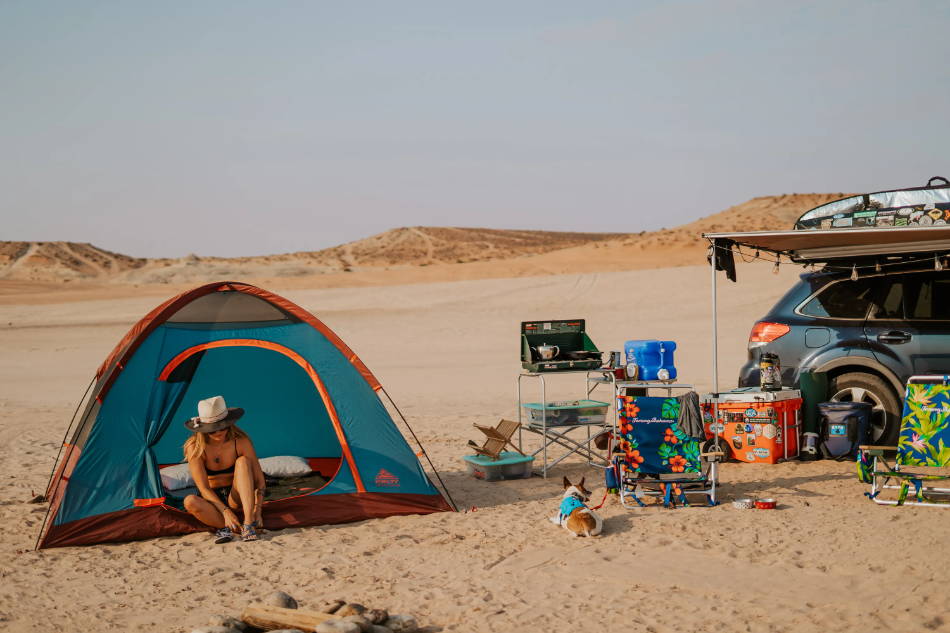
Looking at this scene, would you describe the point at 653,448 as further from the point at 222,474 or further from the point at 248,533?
the point at 222,474

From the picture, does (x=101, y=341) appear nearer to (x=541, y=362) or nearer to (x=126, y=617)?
(x=541, y=362)

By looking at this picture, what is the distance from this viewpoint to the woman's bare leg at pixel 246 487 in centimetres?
670

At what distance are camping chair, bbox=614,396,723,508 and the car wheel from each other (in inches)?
80.2

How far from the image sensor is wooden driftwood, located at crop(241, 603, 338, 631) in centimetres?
Answer: 462

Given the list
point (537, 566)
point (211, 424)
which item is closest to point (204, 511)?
point (211, 424)

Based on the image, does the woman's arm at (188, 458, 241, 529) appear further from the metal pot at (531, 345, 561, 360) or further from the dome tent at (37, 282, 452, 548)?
the metal pot at (531, 345, 561, 360)

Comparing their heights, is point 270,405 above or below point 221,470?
above

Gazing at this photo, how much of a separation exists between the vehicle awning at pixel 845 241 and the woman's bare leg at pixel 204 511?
181 inches

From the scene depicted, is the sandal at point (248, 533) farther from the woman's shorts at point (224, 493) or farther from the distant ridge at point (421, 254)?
the distant ridge at point (421, 254)

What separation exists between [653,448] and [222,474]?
3.47 m

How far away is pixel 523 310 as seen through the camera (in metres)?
28.2

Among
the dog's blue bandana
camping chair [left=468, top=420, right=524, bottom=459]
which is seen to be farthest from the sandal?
camping chair [left=468, top=420, right=524, bottom=459]

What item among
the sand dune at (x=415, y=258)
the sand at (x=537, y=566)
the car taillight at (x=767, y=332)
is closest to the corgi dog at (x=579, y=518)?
the sand at (x=537, y=566)

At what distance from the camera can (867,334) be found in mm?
8633
